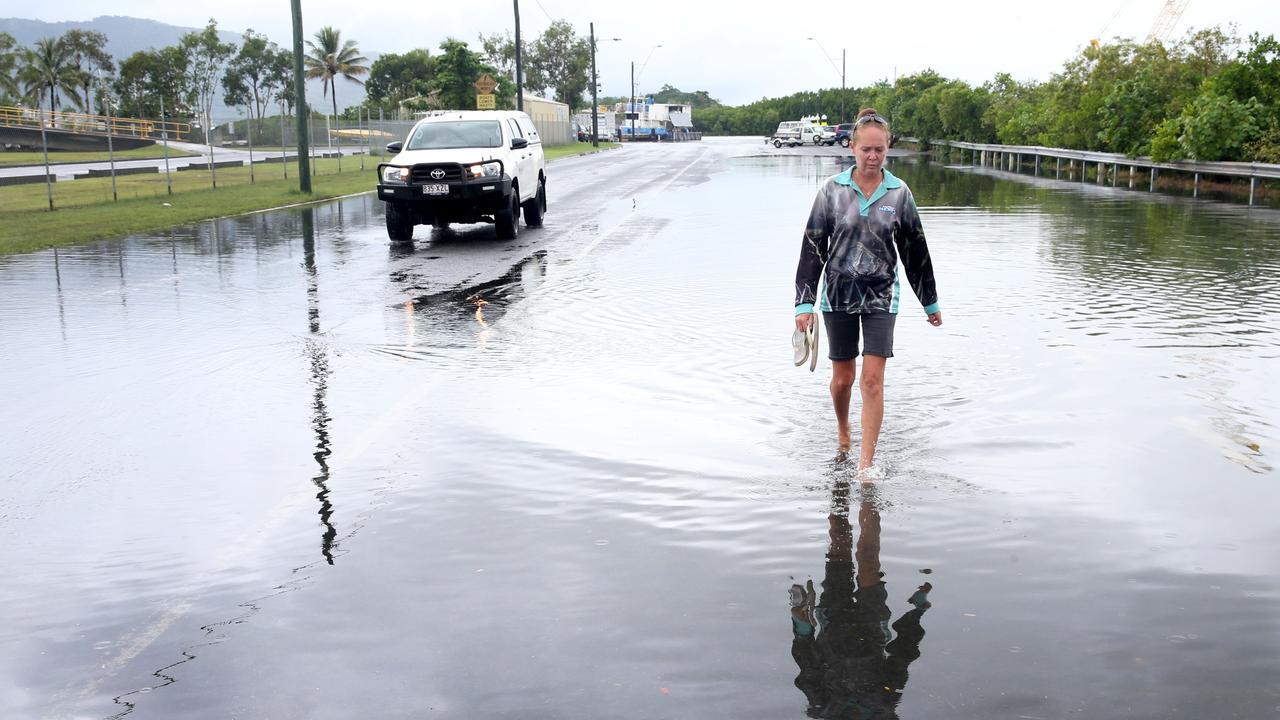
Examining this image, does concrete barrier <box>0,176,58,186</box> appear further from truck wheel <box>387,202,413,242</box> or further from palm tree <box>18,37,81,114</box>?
palm tree <box>18,37,81,114</box>

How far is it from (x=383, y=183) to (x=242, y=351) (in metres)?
8.93

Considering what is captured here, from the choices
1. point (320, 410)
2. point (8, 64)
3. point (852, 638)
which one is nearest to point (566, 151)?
point (8, 64)

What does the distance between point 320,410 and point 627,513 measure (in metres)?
2.76

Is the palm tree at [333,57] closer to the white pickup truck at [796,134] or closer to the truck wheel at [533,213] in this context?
the white pickup truck at [796,134]

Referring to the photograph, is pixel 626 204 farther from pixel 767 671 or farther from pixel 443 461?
pixel 767 671

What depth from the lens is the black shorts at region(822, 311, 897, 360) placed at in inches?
243

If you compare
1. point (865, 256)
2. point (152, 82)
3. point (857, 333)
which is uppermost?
point (152, 82)

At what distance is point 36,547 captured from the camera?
5293mm

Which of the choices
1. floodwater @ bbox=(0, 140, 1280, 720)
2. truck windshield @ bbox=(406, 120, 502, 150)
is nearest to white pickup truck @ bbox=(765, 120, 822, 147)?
truck windshield @ bbox=(406, 120, 502, 150)

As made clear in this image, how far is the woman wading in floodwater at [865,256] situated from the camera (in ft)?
20.1

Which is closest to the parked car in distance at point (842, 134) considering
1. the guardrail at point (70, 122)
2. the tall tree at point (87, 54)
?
the guardrail at point (70, 122)

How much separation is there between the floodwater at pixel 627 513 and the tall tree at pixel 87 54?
315 feet

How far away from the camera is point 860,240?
6145 mm

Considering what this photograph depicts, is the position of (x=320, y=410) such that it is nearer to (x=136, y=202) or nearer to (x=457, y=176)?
(x=457, y=176)
